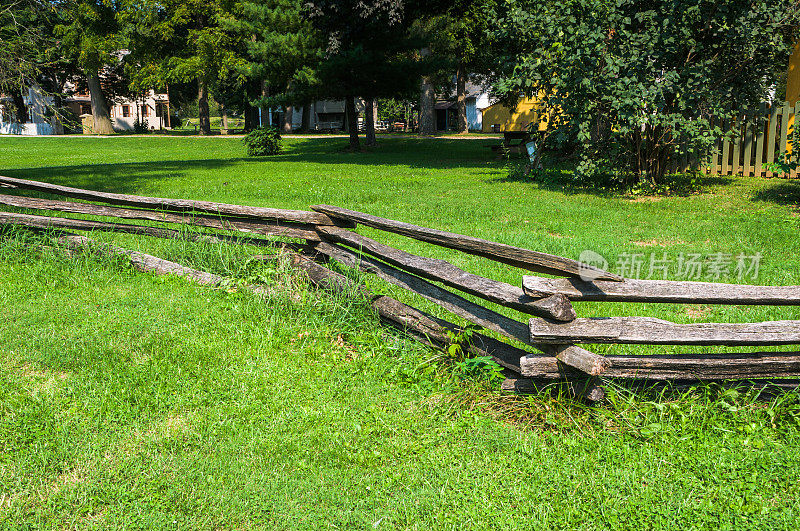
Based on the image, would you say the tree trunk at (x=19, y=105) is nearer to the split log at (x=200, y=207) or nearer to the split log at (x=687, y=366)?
the split log at (x=200, y=207)

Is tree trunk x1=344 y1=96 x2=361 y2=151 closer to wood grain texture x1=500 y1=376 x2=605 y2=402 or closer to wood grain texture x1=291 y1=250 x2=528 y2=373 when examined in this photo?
wood grain texture x1=291 y1=250 x2=528 y2=373

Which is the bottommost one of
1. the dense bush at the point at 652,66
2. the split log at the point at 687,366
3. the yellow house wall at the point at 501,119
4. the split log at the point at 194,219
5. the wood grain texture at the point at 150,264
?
the split log at the point at 687,366

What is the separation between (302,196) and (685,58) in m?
7.33

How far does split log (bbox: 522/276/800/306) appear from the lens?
3.28 metres

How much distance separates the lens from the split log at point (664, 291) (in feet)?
10.8

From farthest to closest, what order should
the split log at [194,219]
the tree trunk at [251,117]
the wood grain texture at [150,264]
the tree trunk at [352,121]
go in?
the tree trunk at [251,117] < the tree trunk at [352,121] < the wood grain texture at [150,264] < the split log at [194,219]

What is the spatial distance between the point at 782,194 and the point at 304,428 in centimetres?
1016

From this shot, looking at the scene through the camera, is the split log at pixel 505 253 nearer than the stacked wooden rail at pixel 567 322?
Yes

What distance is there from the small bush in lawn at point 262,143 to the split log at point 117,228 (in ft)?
62.5

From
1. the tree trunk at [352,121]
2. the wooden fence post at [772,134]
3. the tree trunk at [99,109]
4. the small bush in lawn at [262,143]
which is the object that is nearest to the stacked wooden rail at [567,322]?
the wooden fence post at [772,134]

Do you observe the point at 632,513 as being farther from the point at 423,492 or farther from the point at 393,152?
the point at 393,152

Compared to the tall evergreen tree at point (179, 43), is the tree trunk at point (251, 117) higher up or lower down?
lower down

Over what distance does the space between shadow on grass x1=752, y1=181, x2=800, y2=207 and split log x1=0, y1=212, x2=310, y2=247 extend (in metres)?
Answer: 8.71

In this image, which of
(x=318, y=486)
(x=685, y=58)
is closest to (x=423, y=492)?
(x=318, y=486)
